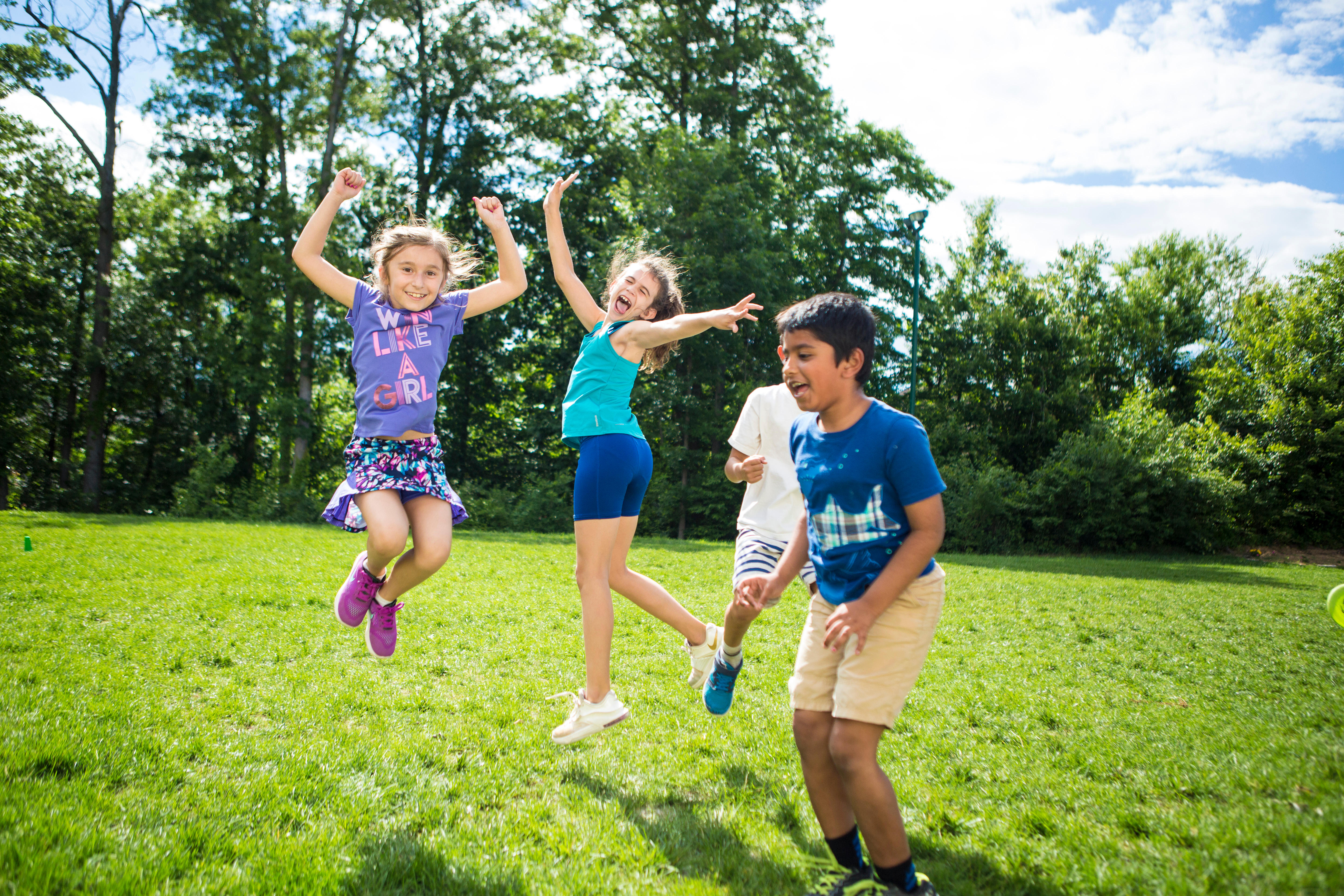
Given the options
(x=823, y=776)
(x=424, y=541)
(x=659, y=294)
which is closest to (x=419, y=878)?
(x=823, y=776)

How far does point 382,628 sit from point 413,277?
183 centimetres

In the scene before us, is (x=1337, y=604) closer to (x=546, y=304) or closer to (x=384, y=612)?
(x=384, y=612)

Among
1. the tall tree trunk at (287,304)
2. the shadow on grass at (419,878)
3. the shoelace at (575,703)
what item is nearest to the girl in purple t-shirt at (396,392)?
the shoelace at (575,703)

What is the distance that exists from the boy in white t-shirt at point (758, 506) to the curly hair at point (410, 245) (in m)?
1.74

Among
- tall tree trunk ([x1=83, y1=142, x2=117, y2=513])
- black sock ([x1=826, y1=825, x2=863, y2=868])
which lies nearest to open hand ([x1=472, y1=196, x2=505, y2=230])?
black sock ([x1=826, y1=825, x2=863, y2=868])

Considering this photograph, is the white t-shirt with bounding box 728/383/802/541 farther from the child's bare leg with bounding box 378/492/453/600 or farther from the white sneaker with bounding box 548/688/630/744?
the child's bare leg with bounding box 378/492/453/600

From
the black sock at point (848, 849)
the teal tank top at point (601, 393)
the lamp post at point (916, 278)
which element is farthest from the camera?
the lamp post at point (916, 278)

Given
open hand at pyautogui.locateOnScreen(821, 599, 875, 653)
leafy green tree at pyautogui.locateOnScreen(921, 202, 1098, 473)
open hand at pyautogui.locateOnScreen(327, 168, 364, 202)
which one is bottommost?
open hand at pyautogui.locateOnScreen(821, 599, 875, 653)

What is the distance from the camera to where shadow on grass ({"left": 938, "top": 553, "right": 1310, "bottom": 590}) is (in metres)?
15.0

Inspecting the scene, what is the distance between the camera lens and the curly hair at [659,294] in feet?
13.7

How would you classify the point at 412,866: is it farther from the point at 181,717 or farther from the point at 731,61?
the point at 731,61

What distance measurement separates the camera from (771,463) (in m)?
4.12

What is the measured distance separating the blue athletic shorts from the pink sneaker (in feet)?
3.83

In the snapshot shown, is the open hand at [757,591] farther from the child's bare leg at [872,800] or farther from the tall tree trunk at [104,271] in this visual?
the tall tree trunk at [104,271]
